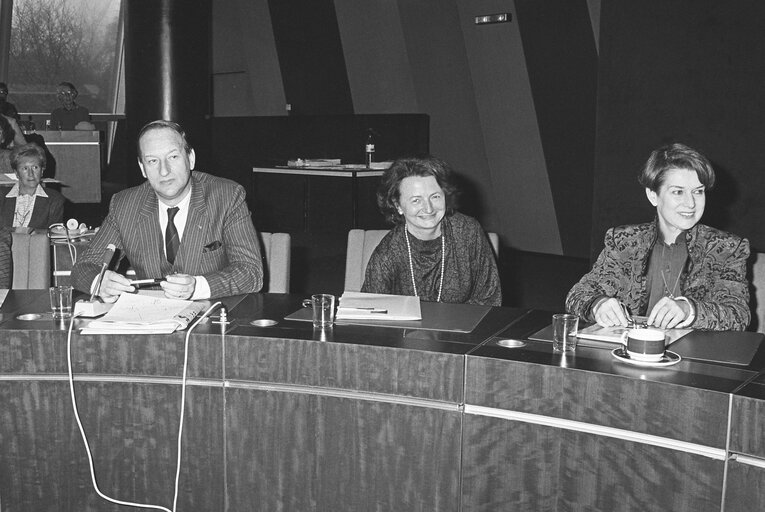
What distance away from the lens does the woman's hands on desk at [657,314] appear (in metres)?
2.38

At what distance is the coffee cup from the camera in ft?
6.76

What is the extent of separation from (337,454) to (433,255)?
106 centimetres

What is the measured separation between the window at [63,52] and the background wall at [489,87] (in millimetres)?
4311

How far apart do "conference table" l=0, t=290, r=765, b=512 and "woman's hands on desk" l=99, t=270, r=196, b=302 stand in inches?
8.0

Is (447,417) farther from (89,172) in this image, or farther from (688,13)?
(89,172)

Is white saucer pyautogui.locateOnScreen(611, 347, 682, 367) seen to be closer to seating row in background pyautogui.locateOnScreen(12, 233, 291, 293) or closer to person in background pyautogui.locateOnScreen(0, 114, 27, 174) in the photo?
seating row in background pyautogui.locateOnScreen(12, 233, 291, 293)

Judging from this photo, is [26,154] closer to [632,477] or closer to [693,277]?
[693,277]

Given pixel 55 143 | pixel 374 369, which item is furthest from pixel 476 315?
pixel 55 143

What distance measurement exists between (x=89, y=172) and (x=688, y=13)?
8737 millimetres

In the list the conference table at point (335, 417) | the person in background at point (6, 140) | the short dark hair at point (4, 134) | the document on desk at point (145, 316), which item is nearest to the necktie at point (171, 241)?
the document on desk at point (145, 316)

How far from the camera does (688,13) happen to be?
402 cm

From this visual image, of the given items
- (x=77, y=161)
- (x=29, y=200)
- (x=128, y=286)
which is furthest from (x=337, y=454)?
(x=77, y=161)

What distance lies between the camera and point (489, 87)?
802 cm

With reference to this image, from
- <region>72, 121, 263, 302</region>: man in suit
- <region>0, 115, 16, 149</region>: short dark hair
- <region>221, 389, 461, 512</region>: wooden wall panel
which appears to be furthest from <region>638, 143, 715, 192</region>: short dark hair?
<region>0, 115, 16, 149</region>: short dark hair
